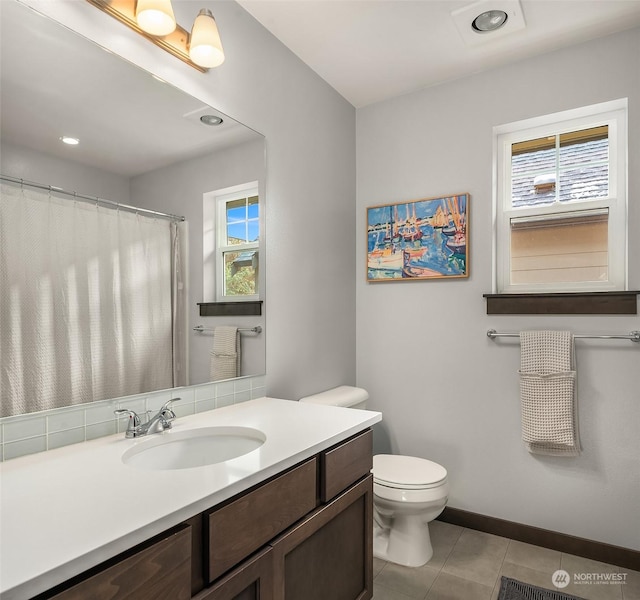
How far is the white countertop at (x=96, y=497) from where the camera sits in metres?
0.68

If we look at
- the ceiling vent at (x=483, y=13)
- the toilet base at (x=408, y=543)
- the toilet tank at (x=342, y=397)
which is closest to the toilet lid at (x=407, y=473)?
the toilet base at (x=408, y=543)

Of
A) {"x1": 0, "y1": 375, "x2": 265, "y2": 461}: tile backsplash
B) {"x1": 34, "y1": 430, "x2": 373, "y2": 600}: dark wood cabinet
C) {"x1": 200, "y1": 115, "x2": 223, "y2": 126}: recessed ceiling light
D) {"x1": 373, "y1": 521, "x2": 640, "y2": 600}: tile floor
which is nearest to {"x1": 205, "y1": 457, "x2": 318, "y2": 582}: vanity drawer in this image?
{"x1": 34, "y1": 430, "x2": 373, "y2": 600}: dark wood cabinet

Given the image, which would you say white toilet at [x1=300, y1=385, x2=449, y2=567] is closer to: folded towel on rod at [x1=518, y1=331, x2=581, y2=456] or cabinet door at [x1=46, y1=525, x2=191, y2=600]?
folded towel on rod at [x1=518, y1=331, x2=581, y2=456]

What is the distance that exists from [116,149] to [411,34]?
4.84ft

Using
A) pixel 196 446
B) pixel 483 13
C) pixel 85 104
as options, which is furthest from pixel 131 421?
pixel 483 13

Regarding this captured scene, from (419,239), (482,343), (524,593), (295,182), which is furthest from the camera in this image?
(419,239)

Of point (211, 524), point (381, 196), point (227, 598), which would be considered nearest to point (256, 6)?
point (381, 196)

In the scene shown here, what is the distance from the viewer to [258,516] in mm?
1071

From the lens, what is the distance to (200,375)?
1.69 metres

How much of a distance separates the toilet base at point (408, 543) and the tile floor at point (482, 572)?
0.03 meters

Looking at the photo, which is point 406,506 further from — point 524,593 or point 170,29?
point 170,29

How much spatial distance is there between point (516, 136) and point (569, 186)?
1.30 ft

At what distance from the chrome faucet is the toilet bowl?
1.06 metres

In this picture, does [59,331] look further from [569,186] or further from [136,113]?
[569,186]
